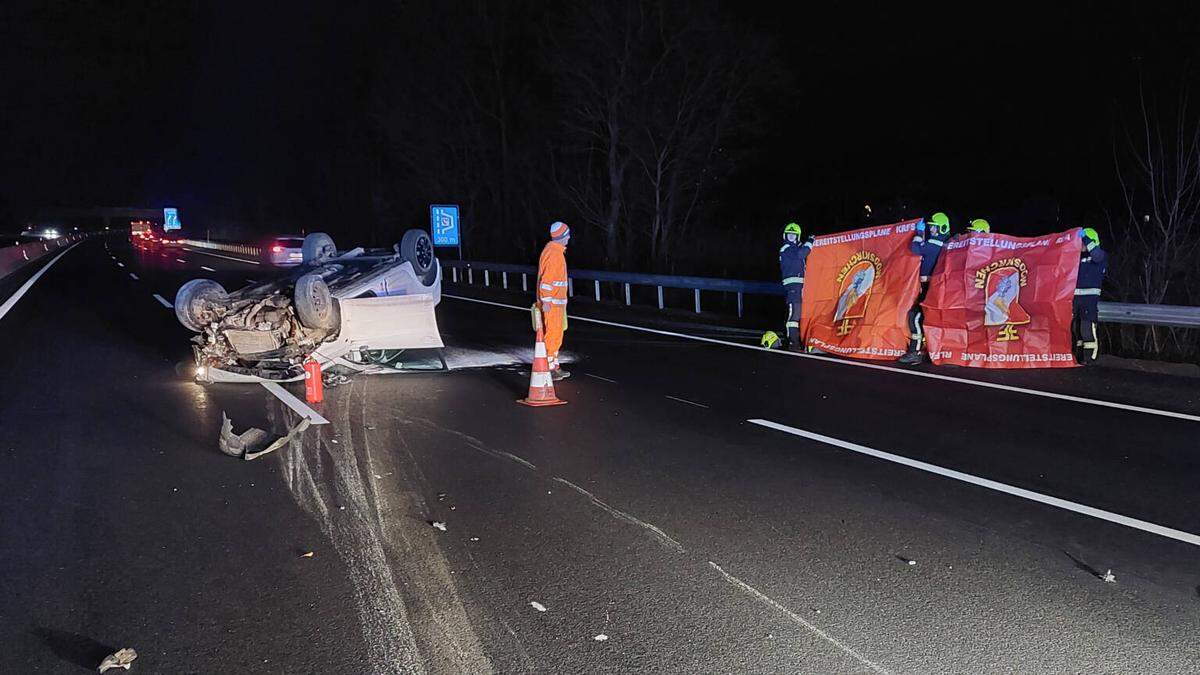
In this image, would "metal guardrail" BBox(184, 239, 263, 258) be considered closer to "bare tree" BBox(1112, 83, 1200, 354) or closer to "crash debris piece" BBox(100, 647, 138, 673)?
"bare tree" BBox(1112, 83, 1200, 354)

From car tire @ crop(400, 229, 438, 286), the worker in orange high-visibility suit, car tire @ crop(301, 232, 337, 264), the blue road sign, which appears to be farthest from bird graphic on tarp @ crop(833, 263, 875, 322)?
the blue road sign

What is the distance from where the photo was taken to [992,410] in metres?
7.70

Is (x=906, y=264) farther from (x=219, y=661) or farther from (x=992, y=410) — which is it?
(x=219, y=661)

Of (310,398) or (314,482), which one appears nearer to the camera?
(314,482)

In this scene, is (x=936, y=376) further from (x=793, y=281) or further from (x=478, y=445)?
(x=478, y=445)

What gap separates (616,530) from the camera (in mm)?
4781

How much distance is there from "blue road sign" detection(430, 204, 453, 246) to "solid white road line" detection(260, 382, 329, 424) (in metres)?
20.6

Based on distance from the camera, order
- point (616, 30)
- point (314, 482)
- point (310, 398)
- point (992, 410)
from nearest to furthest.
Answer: point (314, 482) < point (992, 410) < point (310, 398) < point (616, 30)

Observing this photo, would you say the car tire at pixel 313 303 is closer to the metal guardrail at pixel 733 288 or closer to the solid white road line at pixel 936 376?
the solid white road line at pixel 936 376

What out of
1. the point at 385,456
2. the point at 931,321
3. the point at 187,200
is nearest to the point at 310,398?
the point at 385,456

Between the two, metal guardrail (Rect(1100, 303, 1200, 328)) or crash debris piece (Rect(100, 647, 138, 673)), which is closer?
crash debris piece (Rect(100, 647, 138, 673))

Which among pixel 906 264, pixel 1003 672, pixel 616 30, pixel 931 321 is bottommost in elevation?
pixel 1003 672

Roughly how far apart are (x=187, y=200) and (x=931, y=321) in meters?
134

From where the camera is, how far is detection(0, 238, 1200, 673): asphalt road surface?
3518 millimetres
